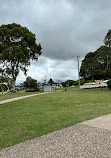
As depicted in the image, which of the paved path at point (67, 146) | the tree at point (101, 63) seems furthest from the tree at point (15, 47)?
the paved path at point (67, 146)

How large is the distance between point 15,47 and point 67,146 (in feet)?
83.8

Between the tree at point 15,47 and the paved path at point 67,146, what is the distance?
24.2m

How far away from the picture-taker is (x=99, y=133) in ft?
12.4

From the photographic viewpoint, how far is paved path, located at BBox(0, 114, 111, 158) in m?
2.70

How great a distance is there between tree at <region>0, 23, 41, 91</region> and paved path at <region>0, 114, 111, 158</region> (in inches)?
953

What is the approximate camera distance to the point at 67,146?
3035 mm

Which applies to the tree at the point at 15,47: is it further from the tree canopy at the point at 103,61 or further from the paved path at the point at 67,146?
the paved path at the point at 67,146

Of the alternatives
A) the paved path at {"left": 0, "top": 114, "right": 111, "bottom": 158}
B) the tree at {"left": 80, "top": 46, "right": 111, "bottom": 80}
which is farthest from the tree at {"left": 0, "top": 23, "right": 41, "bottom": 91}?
the paved path at {"left": 0, "top": 114, "right": 111, "bottom": 158}

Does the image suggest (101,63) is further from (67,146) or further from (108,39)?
(67,146)

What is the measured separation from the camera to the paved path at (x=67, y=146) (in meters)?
2.70

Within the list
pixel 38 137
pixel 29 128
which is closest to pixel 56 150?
pixel 38 137

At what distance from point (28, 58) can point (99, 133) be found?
2706cm

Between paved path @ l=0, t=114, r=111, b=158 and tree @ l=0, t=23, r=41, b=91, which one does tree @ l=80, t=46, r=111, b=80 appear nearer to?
tree @ l=0, t=23, r=41, b=91

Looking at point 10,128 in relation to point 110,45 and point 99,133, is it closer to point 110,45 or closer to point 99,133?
point 99,133
